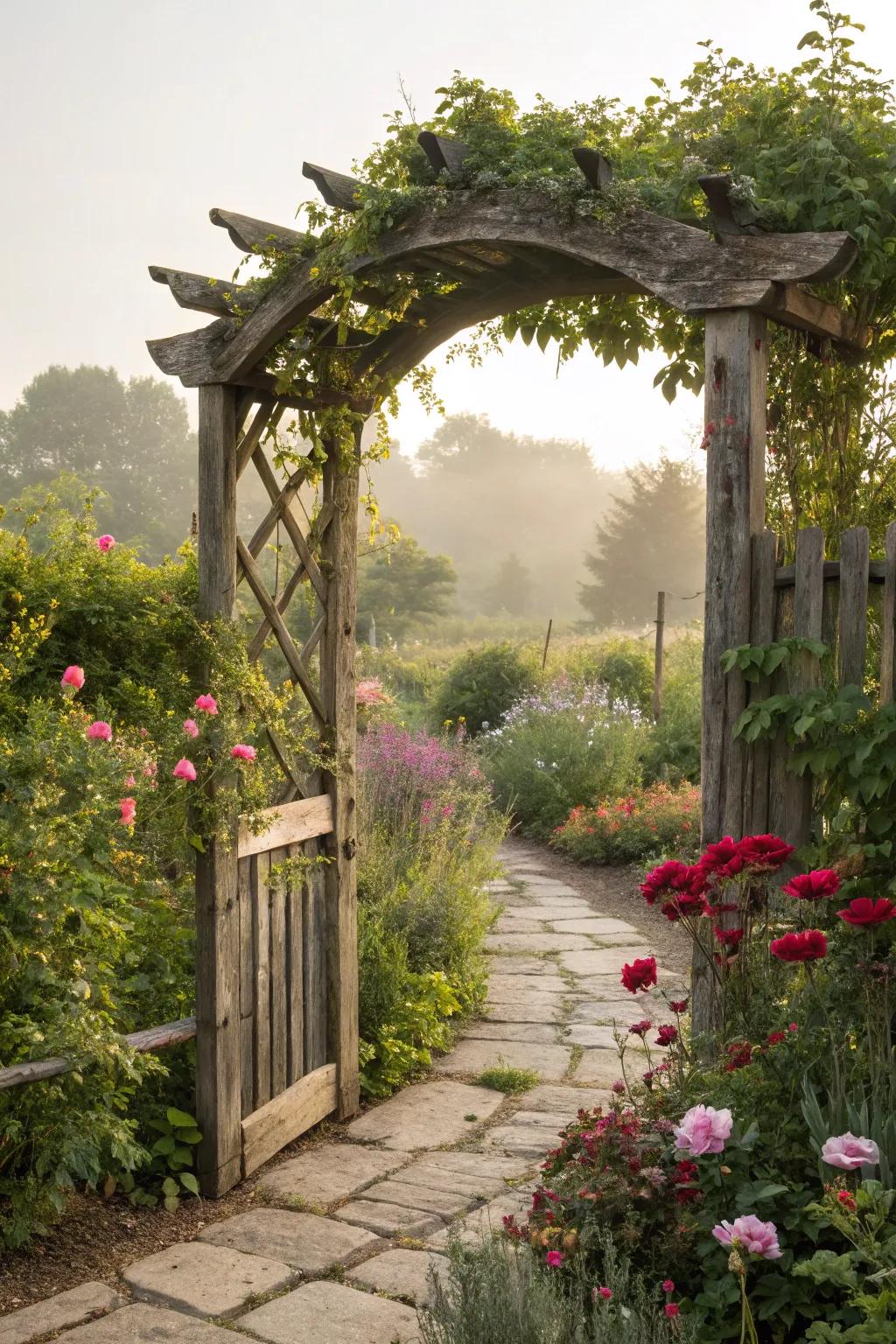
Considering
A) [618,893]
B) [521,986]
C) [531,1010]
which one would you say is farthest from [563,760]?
[531,1010]

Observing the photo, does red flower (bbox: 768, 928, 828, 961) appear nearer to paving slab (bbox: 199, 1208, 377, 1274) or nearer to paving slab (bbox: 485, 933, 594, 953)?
paving slab (bbox: 199, 1208, 377, 1274)

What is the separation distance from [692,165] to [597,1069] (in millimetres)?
3496

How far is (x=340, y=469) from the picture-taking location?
4395 mm

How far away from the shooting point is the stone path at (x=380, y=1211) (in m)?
2.85

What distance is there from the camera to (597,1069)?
4918mm

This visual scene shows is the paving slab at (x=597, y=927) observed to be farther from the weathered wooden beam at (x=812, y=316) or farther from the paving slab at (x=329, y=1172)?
the weathered wooden beam at (x=812, y=316)

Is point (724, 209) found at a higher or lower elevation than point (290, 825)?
higher

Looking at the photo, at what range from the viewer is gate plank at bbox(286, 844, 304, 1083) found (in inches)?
166

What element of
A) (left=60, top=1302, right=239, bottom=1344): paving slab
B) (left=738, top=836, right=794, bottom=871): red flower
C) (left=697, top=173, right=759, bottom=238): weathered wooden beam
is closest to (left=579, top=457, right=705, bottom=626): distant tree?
(left=697, top=173, right=759, bottom=238): weathered wooden beam

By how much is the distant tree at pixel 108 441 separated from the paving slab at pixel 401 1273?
47.9 m

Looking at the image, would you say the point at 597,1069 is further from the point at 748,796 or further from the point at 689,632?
the point at 689,632

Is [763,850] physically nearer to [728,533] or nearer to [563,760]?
[728,533]

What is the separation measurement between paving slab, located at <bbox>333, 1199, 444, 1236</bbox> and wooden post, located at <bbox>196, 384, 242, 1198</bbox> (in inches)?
18.3

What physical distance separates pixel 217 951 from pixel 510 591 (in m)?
44.7
